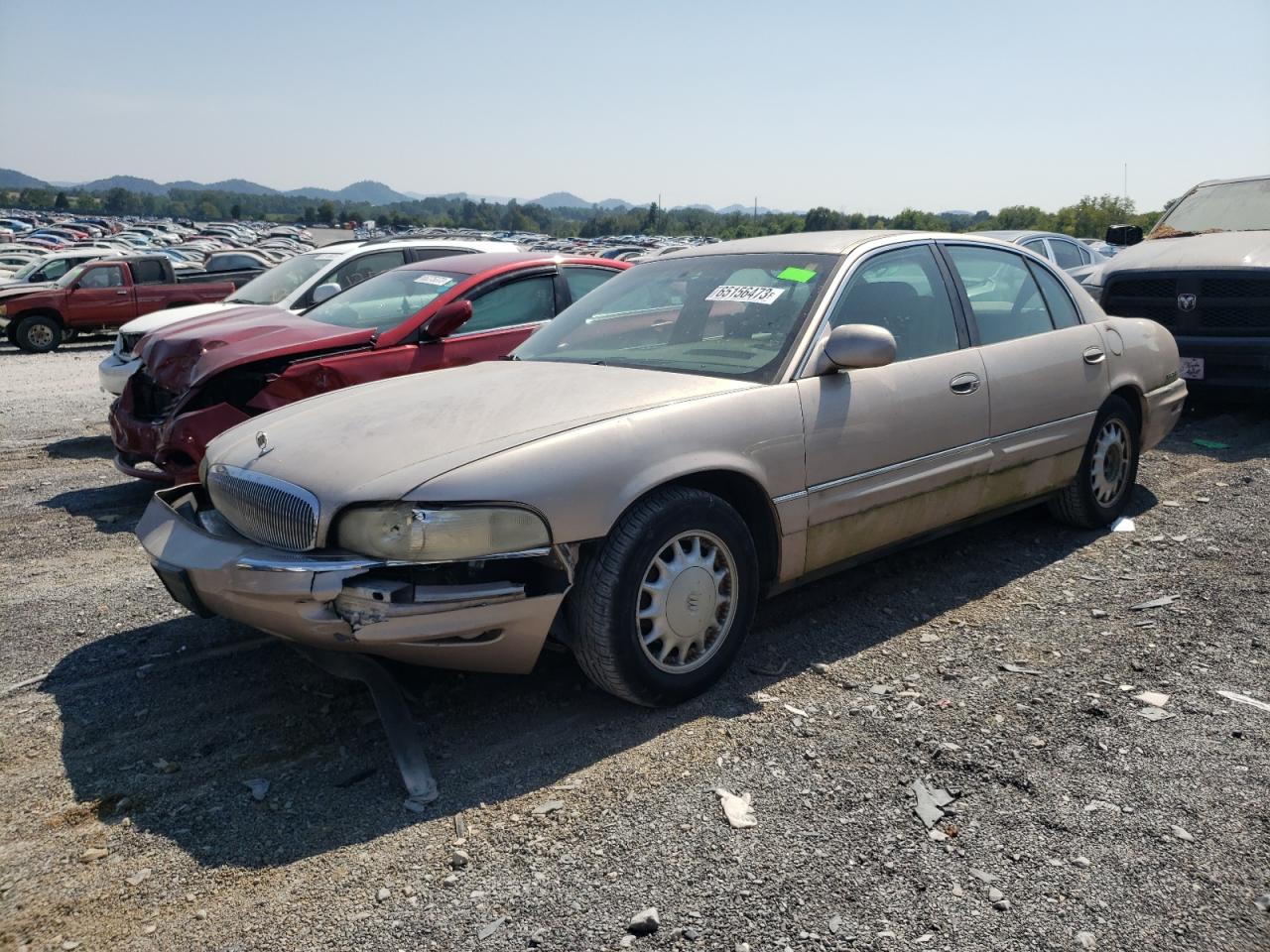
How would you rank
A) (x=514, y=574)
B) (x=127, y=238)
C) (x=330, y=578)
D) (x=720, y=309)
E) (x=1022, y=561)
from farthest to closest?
(x=127, y=238) < (x=1022, y=561) < (x=720, y=309) < (x=514, y=574) < (x=330, y=578)

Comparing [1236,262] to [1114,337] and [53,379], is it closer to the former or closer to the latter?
[1114,337]

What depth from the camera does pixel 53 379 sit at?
13305 millimetres

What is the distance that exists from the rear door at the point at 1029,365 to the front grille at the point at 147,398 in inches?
194

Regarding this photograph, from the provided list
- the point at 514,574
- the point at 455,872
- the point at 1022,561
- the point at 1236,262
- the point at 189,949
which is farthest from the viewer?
the point at 1236,262

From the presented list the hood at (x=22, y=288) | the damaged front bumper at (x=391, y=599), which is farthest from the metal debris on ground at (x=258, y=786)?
the hood at (x=22, y=288)

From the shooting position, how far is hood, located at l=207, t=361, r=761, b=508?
3.24m

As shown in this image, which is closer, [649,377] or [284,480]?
[284,480]

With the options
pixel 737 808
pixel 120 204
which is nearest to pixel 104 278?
pixel 737 808

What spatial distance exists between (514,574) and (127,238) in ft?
191

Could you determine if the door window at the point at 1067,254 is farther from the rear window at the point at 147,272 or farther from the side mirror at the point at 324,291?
the rear window at the point at 147,272

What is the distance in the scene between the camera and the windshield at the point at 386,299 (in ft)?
22.8

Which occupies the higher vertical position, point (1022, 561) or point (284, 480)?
point (284, 480)

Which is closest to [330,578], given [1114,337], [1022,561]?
[1022,561]

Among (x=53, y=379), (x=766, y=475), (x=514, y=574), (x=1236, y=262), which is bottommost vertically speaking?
(x=53, y=379)
